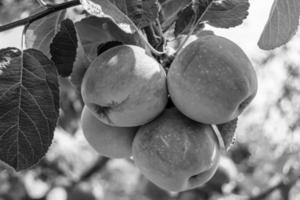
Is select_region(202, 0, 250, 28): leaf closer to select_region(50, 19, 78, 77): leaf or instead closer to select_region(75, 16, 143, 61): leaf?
select_region(75, 16, 143, 61): leaf

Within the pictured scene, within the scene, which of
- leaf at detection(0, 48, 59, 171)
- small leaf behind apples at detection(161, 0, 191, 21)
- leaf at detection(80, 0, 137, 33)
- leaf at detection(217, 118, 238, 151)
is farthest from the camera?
small leaf behind apples at detection(161, 0, 191, 21)

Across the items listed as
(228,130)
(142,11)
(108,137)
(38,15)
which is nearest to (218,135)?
(228,130)

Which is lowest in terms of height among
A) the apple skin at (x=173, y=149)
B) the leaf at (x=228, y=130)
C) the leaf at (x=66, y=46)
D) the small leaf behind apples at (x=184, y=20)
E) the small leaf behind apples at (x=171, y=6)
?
the leaf at (x=228, y=130)

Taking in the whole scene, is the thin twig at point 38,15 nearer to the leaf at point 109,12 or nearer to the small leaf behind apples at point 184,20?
the leaf at point 109,12

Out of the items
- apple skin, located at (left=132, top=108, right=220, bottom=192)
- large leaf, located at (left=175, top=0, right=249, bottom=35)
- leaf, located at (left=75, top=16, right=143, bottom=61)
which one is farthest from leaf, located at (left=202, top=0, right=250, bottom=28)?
apple skin, located at (left=132, top=108, right=220, bottom=192)

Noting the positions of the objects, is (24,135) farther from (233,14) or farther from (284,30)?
(284,30)

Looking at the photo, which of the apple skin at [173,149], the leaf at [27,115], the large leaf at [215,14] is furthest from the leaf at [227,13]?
the leaf at [27,115]

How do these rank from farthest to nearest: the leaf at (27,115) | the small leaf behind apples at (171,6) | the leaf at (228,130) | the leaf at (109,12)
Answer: the small leaf behind apples at (171,6) → the leaf at (228,130) → the leaf at (27,115) → the leaf at (109,12)
